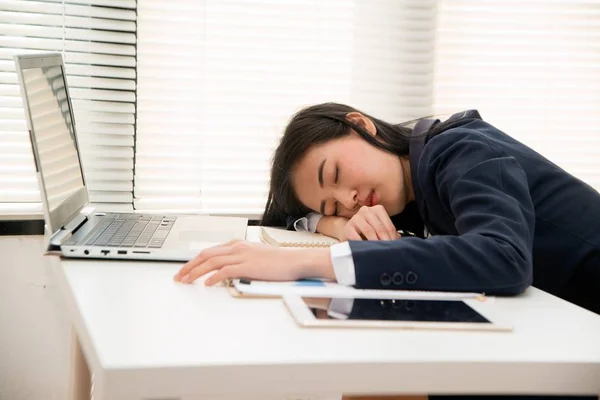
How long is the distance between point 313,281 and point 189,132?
3.41 feet

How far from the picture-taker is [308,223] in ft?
4.96

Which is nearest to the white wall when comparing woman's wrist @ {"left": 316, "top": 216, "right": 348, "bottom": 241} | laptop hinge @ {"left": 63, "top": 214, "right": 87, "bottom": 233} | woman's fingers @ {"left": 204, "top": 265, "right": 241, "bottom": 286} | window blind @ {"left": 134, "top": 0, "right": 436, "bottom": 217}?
window blind @ {"left": 134, "top": 0, "right": 436, "bottom": 217}

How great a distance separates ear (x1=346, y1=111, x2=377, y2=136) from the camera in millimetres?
1432

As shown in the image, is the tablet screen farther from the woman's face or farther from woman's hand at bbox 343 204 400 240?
the woman's face

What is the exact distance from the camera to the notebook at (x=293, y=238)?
1280mm

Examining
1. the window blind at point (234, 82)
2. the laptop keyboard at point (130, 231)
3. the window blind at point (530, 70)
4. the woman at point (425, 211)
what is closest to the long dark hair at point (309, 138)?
the woman at point (425, 211)

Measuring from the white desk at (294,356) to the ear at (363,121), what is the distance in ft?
2.30

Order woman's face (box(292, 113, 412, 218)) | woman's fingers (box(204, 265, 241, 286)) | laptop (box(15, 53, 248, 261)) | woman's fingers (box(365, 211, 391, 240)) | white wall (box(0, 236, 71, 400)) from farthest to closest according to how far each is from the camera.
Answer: white wall (box(0, 236, 71, 400)), woman's face (box(292, 113, 412, 218)), woman's fingers (box(365, 211, 391, 240)), laptop (box(15, 53, 248, 261)), woman's fingers (box(204, 265, 241, 286))

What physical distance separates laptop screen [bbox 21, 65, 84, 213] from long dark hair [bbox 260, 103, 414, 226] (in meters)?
0.42

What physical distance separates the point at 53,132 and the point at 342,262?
24.9 inches

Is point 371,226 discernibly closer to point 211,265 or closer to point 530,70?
point 211,265

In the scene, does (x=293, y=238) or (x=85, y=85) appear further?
(x=85, y=85)

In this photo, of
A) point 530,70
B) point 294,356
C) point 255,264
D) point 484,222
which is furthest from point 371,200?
point 530,70

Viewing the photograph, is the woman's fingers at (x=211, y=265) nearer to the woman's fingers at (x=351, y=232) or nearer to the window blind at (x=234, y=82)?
the woman's fingers at (x=351, y=232)
